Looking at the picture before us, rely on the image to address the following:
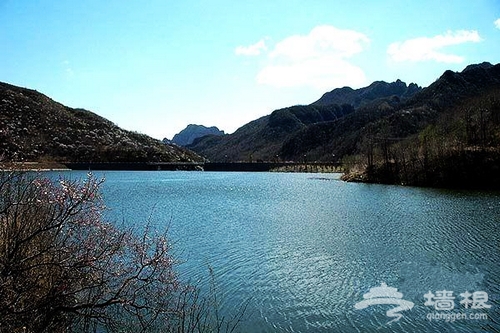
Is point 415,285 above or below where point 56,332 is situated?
below

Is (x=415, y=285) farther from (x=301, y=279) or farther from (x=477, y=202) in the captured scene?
(x=477, y=202)

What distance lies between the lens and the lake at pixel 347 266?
1702 cm

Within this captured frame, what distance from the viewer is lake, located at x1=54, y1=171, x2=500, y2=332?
55.8 ft

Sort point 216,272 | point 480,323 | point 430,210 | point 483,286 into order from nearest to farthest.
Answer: point 480,323 < point 483,286 < point 216,272 < point 430,210

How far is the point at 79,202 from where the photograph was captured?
8.54 metres

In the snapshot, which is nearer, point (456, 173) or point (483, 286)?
point (483, 286)

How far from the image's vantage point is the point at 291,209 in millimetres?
54781

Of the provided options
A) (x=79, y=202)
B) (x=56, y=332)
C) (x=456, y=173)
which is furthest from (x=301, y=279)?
(x=456, y=173)

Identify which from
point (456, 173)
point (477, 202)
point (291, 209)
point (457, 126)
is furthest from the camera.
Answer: point (457, 126)

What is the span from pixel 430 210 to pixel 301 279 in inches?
1410

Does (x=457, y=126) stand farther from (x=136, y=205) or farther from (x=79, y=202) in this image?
(x=79, y=202)

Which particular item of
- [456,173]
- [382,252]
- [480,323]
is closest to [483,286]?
[480,323]

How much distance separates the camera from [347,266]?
25.1 m

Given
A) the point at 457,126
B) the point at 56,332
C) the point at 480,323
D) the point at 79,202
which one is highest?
the point at 457,126
